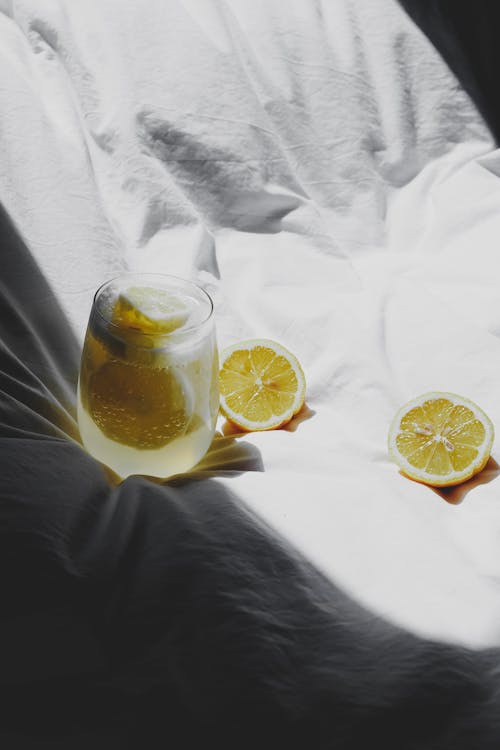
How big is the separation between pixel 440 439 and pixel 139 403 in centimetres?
36

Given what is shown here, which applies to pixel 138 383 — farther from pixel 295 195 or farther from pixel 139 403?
pixel 295 195

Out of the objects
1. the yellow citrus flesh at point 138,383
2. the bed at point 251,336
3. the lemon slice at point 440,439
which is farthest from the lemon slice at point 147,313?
the lemon slice at point 440,439

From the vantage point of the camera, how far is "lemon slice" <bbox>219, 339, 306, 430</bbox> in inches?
40.9

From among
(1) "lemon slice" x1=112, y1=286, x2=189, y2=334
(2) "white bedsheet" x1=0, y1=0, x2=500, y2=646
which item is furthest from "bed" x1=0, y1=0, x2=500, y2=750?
(1) "lemon slice" x1=112, y1=286, x2=189, y2=334

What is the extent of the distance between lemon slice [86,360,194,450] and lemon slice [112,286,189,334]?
42 mm

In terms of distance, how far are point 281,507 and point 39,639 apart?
0.99ft

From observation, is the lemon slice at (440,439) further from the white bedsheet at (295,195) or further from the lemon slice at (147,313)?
the lemon slice at (147,313)

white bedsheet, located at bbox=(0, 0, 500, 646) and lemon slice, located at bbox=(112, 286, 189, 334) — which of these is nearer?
lemon slice, located at bbox=(112, 286, 189, 334)

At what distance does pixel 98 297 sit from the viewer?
899mm

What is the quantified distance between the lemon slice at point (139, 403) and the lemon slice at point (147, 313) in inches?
1.7

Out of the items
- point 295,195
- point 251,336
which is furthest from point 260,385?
point 295,195

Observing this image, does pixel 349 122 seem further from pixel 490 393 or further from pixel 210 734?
pixel 210 734

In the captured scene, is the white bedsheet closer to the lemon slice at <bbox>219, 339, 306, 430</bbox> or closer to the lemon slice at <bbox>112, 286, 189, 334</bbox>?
the lemon slice at <bbox>219, 339, 306, 430</bbox>

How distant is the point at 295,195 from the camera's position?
1340 millimetres
